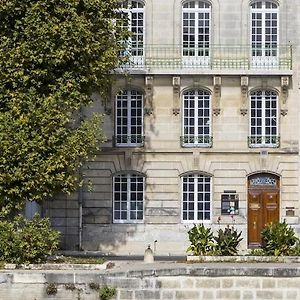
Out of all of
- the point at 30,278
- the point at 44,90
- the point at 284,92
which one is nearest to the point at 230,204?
the point at 284,92

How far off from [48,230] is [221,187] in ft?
28.9

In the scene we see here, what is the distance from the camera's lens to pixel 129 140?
102 feet

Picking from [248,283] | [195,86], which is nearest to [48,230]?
[248,283]

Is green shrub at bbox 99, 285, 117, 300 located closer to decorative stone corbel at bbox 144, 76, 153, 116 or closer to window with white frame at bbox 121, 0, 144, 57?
decorative stone corbel at bbox 144, 76, 153, 116

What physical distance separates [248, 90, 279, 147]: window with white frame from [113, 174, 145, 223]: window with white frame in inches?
166

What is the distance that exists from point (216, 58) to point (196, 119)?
2.23 m

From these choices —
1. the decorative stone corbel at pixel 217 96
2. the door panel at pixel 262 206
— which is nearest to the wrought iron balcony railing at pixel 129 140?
the decorative stone corbel at pixel 217 96

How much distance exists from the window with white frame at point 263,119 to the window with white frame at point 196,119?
153 cm

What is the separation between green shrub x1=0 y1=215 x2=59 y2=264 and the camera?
23.0 meters

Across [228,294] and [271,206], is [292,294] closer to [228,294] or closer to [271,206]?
[228,294]

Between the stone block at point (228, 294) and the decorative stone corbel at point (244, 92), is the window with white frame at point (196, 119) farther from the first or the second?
the stone block at point (228, 294)

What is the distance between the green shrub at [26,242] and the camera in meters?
23.0

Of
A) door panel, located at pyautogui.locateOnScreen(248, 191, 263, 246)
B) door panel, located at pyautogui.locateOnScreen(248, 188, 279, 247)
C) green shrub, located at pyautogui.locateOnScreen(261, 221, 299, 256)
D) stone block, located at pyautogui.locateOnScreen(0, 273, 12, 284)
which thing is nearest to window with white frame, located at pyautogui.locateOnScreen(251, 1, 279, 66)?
door panel, located at pyautogui.locateOnScreen(248, 188, 279, 247)

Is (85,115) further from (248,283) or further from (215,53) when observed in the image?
(248,283)
